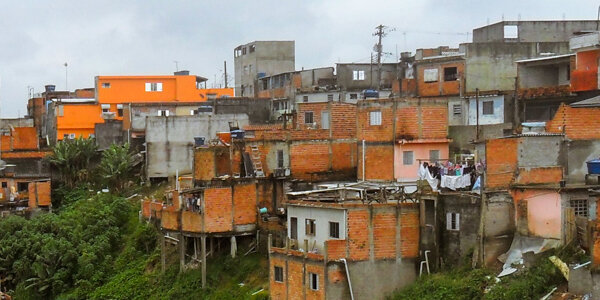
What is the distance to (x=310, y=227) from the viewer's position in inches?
1310

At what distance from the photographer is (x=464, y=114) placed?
4734cm

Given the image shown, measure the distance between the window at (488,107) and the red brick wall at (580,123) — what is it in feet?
50.3

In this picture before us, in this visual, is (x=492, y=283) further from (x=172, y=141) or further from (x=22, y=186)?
(x=22, y=186)

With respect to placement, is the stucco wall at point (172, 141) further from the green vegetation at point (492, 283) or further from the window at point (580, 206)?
the window at point (580, 206)

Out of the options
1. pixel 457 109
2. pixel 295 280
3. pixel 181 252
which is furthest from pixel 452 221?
pixel 457 109

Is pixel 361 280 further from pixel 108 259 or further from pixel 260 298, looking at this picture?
pixel 108 259

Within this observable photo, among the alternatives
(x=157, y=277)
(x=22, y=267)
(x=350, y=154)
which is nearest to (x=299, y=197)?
(x=350, y=154)

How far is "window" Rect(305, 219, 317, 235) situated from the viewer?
109 ft

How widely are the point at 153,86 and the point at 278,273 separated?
118 ft

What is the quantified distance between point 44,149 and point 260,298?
97.6ft

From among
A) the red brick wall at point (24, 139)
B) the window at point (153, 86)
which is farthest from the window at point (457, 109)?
the red brick wall at point (24, 139)

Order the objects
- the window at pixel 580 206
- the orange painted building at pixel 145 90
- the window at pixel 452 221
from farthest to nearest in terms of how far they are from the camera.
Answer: the orange painted building at pixel 145 90
the window at pixel 452 221
the window at pixel 580 206

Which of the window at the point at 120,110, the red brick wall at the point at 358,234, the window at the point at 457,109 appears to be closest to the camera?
the red brick wall at the point at 358,234

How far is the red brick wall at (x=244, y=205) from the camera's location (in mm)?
38375
